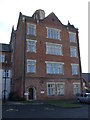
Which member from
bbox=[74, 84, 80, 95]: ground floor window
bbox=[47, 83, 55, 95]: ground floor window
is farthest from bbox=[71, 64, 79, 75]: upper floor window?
bbox=[47, 83, 55, 95]: ground floor window

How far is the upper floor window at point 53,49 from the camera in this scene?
32.0 meters

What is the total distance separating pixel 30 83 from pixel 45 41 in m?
9.07

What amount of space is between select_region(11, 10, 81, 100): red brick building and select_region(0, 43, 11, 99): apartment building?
2661 millimetres

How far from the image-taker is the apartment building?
3428 centimetres

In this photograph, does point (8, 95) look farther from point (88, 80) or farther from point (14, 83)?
point (88, 80)

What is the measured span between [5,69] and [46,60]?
37.0ft

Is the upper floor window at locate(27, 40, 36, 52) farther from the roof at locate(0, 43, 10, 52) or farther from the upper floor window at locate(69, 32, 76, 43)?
the roof at locate(0, 43, 10, 52)

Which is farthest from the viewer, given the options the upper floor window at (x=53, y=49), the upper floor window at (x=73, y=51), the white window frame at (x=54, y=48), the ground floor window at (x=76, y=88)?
the upper floor window at (x=73, y=51)

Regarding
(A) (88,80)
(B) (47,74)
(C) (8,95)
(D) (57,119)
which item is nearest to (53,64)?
(B) (47,74)

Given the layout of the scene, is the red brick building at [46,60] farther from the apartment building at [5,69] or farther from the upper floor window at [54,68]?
the apartment building at [5,69]

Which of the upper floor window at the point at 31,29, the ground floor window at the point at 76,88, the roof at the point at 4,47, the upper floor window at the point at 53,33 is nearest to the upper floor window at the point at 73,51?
the upper floor window at the point at 53,33

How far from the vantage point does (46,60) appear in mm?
30922

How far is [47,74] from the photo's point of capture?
3038cm

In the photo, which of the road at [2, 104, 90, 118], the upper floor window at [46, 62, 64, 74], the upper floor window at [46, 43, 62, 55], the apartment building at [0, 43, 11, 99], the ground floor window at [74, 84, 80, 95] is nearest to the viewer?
the road at [2, 104, 90, 118]
